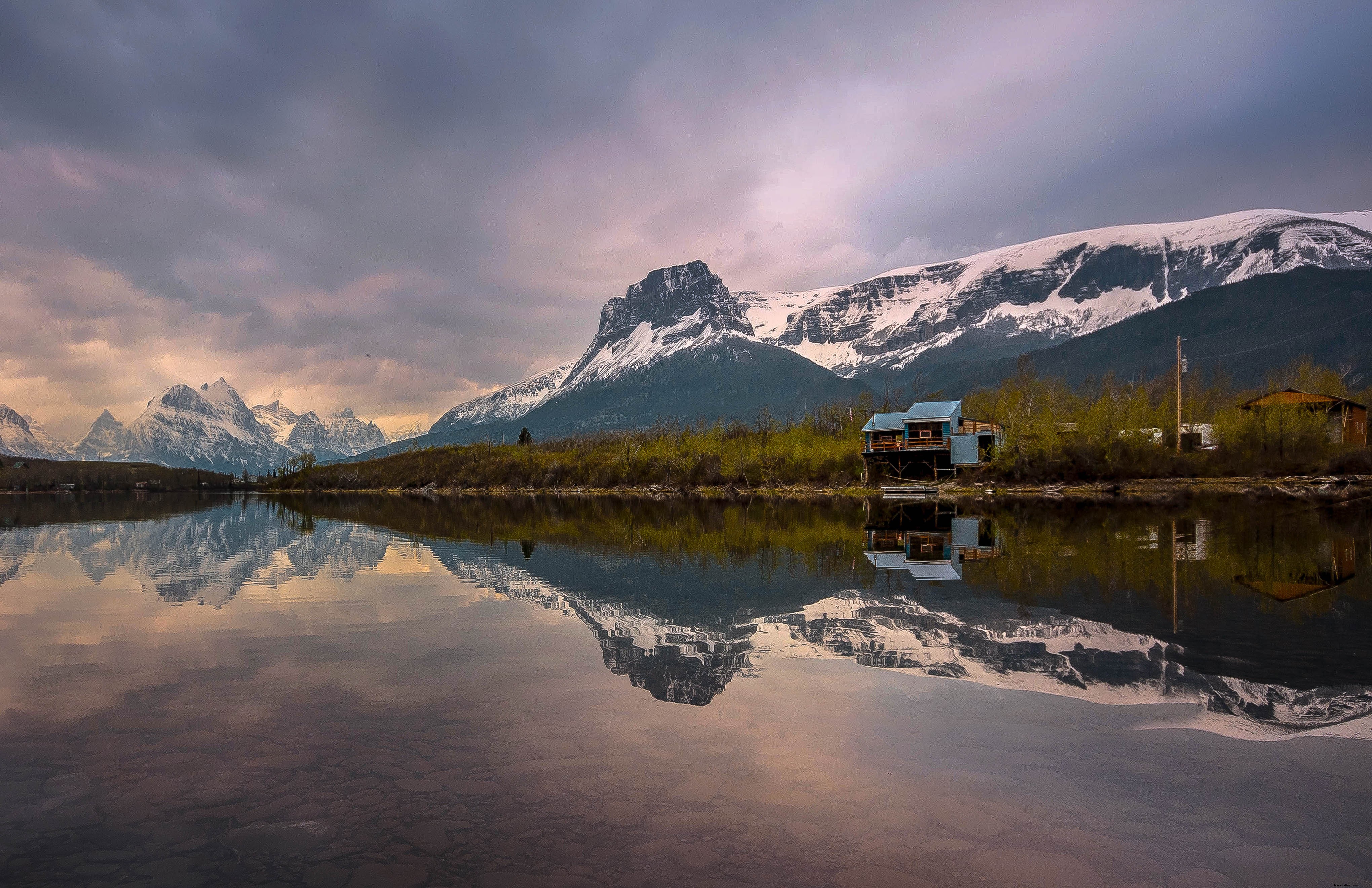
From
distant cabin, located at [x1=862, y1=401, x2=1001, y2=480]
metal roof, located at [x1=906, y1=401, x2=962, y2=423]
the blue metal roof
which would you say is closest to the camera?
distant cabin, located at [x1=862, y1=401, x2=1001, y2=480]

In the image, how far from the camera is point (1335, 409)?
8925 cm

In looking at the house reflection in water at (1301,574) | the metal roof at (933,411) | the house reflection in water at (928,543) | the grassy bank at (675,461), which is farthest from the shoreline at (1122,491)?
the house reflection in water at (1301,574)

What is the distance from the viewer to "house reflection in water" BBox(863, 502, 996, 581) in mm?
24953

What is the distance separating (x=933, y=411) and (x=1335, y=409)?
46007 millimetres

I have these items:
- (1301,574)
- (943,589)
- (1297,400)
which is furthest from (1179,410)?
(943,589)

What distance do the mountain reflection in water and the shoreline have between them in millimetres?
19581

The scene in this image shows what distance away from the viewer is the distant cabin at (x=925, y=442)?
305ft

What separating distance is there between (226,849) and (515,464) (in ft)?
481

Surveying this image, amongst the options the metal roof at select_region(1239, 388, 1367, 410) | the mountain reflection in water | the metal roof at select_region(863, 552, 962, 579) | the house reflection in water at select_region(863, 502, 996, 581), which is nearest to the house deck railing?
the metal roof at select_region(1239, 388, 1367, 410)

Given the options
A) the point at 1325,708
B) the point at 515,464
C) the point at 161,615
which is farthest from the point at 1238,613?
the point at 515,464

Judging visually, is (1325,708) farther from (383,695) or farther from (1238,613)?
(383,695)

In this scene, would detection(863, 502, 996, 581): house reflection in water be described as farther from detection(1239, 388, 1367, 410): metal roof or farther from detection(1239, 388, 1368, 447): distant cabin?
detection(1239, 388, 1367, 410): metal roof

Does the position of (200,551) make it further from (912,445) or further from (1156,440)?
(1156,440)

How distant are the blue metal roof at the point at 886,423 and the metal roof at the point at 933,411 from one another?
101 centimetres
